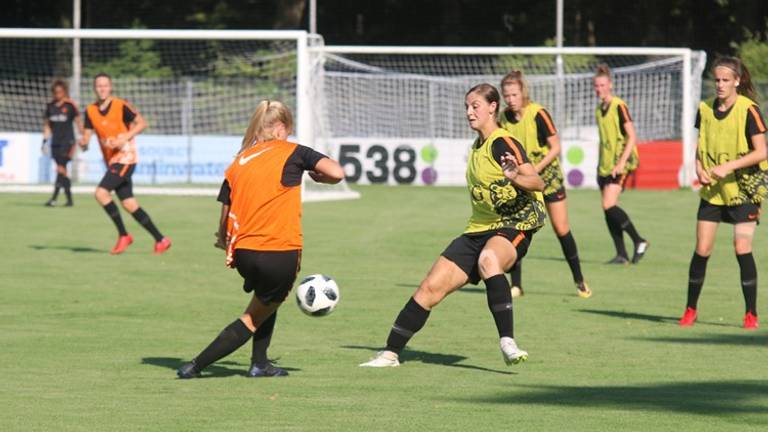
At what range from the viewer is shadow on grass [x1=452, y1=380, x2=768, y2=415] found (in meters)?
7.41

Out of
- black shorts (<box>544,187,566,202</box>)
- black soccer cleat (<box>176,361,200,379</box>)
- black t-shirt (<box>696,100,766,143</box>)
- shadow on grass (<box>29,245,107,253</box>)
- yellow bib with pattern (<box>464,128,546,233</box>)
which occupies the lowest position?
shadow on grass (<box>29,245,107,253</box>)

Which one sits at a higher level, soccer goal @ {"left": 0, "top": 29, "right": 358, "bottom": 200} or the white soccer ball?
soccer goal @ {"left": 0, "top": 29, "right": 358, "bottom": 200}

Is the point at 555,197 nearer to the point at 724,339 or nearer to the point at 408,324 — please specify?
the point at 724,339

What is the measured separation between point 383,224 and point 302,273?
21.0 ft

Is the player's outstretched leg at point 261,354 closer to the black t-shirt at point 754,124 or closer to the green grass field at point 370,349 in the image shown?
the green grass field at point 370,349

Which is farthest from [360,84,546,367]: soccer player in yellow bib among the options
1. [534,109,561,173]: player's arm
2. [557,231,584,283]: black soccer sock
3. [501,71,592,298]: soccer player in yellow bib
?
[557,231,584,283]: black soccer sock

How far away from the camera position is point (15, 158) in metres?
30.3

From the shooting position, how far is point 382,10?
44.8m

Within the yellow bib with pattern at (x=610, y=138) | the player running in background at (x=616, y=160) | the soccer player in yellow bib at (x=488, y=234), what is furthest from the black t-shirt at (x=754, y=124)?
the yellow bib with pattern at (x=610, y=138)

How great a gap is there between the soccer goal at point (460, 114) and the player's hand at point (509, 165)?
821 inches

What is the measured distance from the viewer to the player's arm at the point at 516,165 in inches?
328

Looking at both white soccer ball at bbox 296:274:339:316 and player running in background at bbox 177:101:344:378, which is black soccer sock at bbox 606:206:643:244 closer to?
white soccer ball at bbox 296:274:339:316

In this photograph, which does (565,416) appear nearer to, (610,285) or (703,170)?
(703,170)

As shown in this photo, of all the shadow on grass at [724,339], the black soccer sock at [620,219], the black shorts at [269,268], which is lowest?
the shadow on grass at [724,339]
